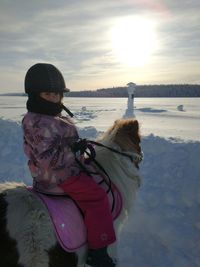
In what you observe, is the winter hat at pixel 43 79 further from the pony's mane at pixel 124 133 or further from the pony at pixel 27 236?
the pony at pixel 27 236

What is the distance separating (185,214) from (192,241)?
0.68 metres

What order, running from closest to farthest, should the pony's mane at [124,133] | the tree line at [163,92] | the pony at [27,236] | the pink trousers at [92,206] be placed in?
1. the pony at [27,236]
2. the pink trousers at [92,206]
3. the pony's mane at [124,133]
4. the tree line at [163,92]

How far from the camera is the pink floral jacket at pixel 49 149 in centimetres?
287

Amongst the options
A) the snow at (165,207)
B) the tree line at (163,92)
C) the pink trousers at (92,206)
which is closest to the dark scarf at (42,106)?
the pink trousers at (92,206)

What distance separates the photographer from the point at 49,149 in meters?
2.86

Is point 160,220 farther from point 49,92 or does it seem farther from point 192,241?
point 49,92

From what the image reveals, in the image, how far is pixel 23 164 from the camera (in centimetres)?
995

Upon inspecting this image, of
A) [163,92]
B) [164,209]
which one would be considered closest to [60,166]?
[164,209]

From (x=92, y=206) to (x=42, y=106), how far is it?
946 mm

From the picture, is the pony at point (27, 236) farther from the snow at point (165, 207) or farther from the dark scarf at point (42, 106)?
the snow at point (165, 207)

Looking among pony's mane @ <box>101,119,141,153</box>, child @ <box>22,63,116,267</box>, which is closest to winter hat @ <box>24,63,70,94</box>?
child @ <box>22,63,116,267</box>

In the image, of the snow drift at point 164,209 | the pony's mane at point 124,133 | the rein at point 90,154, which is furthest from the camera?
the snow drift at point 164,209

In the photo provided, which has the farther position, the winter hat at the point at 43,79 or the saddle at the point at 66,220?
the winter hat at the point at 43,79

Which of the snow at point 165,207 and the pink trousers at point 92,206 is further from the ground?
the pink trousers at point 92,206
